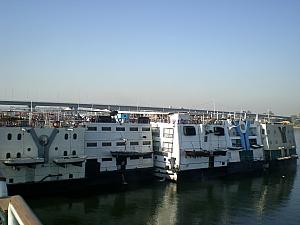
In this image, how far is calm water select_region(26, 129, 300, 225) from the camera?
21250mm

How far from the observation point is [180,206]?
24.4 metres

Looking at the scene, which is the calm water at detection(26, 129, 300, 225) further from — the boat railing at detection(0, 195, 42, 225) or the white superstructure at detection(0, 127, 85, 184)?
the boat railing at detection(0, 195, 42, 225)

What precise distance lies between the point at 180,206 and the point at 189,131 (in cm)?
1167

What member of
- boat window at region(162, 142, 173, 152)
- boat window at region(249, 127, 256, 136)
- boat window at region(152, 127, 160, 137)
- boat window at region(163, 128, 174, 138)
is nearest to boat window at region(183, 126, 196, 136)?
boat window at region(163, 128, 174, 138)

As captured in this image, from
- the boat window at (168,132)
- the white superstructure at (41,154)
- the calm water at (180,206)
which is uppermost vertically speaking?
the boat window at (168,132)

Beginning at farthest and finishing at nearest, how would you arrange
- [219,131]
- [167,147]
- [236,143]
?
[236,143], [219,131], [167,147]

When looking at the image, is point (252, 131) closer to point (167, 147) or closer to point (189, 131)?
point (189, 131)

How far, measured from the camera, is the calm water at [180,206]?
21250mm

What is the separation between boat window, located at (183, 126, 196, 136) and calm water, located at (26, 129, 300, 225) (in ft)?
17.2

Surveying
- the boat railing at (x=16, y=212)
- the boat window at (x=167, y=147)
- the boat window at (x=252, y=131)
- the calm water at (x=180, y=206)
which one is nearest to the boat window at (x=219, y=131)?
the boat window at (x=252, y=131)

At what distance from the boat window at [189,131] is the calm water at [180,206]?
5235 millimetres

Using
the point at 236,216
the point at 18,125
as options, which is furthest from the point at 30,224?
the point at 18,125

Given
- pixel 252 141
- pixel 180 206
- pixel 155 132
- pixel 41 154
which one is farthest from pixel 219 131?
pixel 41 154

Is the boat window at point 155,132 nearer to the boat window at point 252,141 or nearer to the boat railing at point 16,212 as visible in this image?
the boat window at point 252,141
